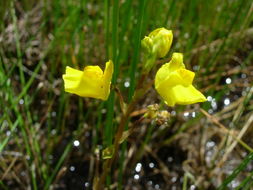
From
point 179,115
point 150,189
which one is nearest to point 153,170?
point 150,189

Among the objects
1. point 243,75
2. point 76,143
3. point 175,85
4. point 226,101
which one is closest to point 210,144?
point 226,101

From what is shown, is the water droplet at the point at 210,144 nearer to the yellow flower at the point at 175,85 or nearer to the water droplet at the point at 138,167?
the water droplet at the point at 138,167

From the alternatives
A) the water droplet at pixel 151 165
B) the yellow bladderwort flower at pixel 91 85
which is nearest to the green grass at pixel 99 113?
the water droplet at pixel 151 165

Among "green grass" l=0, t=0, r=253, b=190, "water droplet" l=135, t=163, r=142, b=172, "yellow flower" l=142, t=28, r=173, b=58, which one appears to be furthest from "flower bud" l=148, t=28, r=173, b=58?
"water droplet" l=135, t=163, r=142, b=172

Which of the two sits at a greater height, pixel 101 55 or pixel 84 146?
pixel 101 55

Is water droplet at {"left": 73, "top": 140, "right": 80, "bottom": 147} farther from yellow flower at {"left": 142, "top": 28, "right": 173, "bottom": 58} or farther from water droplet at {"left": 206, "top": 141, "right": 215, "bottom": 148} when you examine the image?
yellow flower at {"left": 142, "top": 28, "right": 173, "bottom": 58}

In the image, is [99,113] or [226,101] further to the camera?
[226,101]

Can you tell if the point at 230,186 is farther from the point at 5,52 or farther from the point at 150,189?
the point at 5,52

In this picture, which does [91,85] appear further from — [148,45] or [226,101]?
[226,101]
